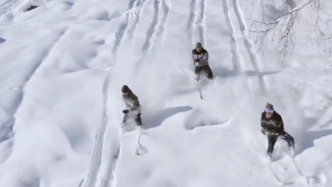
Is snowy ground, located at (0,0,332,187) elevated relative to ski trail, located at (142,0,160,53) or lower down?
lower down

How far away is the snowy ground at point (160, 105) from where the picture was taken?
6.69m

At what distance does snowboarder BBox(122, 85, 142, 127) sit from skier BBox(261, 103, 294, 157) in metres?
2.87

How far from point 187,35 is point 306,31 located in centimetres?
404

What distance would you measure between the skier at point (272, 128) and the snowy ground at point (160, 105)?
1.03 ft

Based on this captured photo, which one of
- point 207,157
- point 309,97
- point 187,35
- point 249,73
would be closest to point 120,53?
point 187,35

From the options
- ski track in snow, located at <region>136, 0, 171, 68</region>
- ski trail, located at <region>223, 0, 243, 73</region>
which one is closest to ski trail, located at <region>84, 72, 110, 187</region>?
ski track in snow, located at <region>136, 0, 171, 68</region>

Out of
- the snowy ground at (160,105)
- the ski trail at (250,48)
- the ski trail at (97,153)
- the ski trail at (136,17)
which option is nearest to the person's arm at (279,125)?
the snowy ground at (160,105)

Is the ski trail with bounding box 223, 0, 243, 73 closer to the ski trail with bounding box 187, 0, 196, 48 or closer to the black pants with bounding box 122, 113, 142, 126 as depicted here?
the ski trail with bounding box 187, 0, 196, 48

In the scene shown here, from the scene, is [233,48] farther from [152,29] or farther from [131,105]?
[131,105]

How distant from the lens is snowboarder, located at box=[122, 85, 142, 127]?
7.23 meters

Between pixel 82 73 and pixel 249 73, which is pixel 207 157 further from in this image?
pixel 82 73

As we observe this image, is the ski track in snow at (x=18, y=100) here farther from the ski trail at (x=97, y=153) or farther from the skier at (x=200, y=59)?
the skier at (x=200, y=59)

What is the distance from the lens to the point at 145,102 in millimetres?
8531

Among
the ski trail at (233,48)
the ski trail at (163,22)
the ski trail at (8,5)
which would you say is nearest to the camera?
the ski trail at (233,48)
